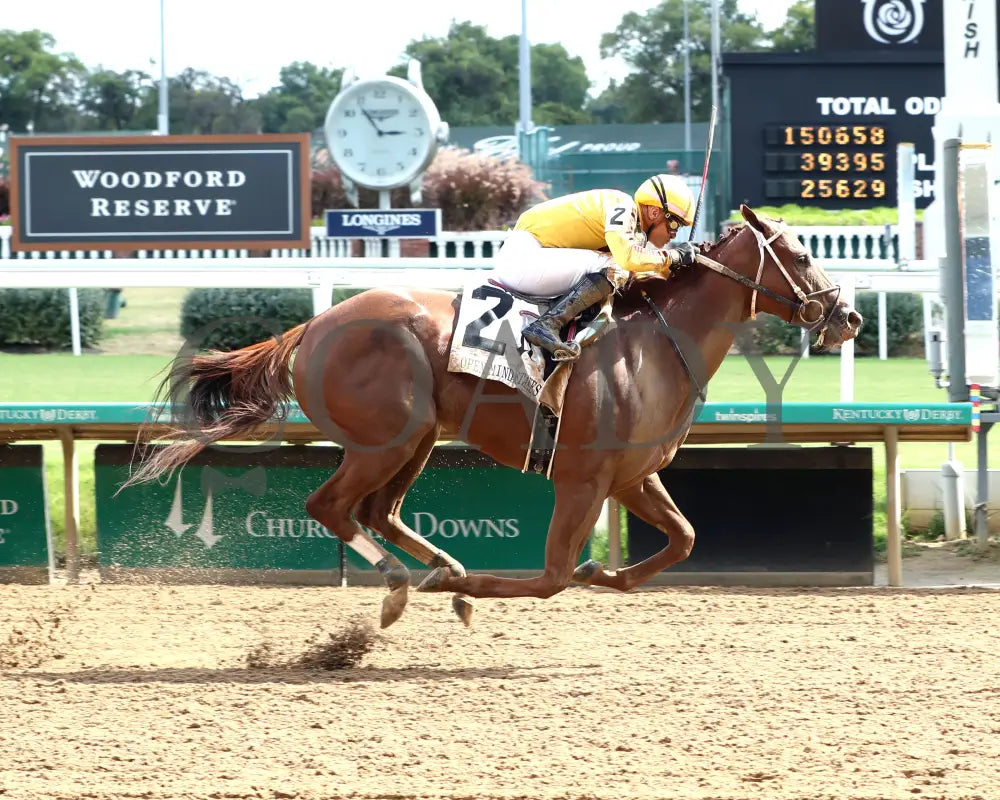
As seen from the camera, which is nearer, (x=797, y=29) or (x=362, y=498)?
(x=362, y=498)

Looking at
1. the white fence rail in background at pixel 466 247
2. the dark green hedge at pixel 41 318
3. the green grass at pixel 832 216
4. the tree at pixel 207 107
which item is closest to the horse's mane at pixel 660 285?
the white fence rail in background at pixel 466 247

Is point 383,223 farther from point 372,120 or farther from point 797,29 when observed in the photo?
point 797,29

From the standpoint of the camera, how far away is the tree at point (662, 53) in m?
53.3

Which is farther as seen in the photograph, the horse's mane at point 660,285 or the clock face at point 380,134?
the clock face at point 380,134

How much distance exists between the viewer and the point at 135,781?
368cm

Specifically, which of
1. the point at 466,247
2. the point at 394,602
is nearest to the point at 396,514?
the point at 394,602

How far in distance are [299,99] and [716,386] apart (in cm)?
4532

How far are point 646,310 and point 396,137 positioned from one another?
8.65m

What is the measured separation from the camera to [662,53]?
5578cm

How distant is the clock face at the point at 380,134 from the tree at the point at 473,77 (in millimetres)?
37672

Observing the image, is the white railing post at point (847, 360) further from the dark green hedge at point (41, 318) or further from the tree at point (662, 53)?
the tree at point (662, 53)

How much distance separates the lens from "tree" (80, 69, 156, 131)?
50.5 meters

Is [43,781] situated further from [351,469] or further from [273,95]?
[273,95]

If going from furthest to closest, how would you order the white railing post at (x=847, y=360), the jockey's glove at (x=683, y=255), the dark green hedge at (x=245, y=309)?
the dark green hedge at (x=245, y=309) < the white railing post at (x=847, y=360) < the jockey's glove at (x=683, y=255)
